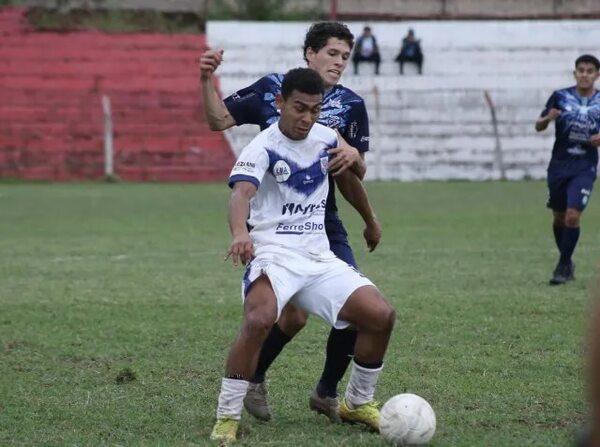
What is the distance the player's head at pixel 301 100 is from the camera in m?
5.29

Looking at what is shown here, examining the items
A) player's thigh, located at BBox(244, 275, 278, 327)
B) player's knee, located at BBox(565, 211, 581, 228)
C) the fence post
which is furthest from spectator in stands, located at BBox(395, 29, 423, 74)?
player's thigh, located at BBox(244, 275, 278, 327)

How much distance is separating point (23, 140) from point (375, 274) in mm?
19347

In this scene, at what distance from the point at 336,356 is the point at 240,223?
96 centimetres

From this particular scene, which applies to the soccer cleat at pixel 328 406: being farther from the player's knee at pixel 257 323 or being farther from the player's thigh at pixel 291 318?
the player's knee at pixel 257 323

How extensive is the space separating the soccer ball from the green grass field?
0.15m

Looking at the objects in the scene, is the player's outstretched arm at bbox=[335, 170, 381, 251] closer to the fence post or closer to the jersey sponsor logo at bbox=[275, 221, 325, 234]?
the jersey sponsor logo at bbox=[275, 221, 325, 234]

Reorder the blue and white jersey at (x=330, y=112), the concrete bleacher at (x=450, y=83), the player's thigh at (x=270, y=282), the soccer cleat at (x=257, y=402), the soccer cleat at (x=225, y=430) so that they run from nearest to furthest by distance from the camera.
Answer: the soccer cleat at (x=225, y=430) < the player's thigh at (x=270, y=282) < the soccer cleat at (x=257, y=402) < the blue and white jersey at (x=330, y=112) < the concrete bleacher at (x=450, y=83)

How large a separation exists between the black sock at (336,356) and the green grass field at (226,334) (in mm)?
147

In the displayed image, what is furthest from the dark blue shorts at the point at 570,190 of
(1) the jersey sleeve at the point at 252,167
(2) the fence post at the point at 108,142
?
(2) the fence post at the point at 108,142

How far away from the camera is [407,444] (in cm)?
504

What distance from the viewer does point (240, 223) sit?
5199 mm

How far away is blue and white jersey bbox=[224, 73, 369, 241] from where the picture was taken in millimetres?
6000

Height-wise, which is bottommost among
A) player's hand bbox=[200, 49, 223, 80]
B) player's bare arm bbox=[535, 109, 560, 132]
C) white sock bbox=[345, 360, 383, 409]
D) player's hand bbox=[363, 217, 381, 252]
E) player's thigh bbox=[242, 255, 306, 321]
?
white sock bbox=[345, 360, 383, 409]

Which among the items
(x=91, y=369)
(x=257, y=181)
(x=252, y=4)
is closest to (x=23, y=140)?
(x=252, y=4)
